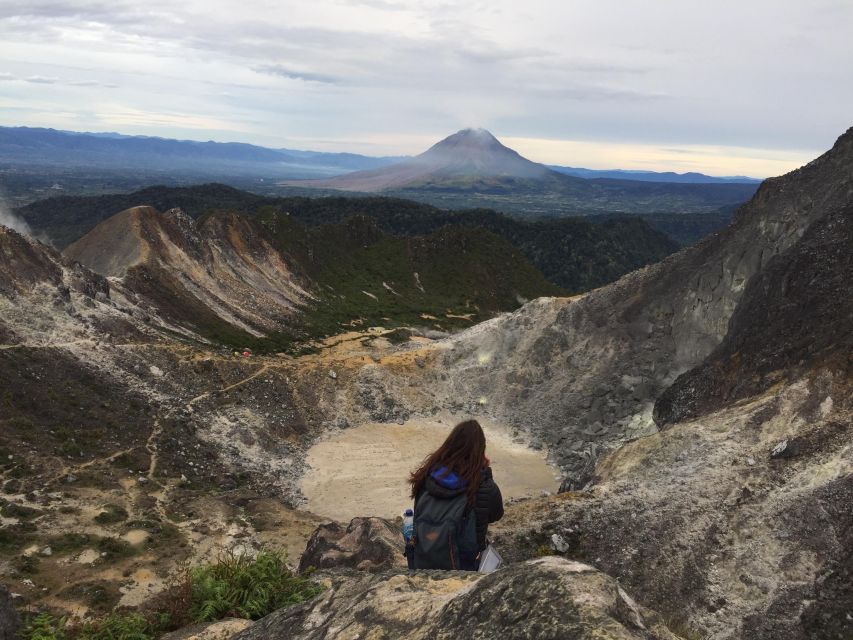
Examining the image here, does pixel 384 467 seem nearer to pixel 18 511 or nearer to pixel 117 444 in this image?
pixel 117 444

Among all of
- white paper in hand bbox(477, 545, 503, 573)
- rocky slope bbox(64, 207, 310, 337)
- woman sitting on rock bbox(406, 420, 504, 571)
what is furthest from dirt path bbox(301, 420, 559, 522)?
rocky slope bbox(64, 207, 310, 337)

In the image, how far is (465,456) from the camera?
743 centimetres

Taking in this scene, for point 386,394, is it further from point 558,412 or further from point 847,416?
point 847,416

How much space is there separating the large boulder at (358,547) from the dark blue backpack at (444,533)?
742 centimetres

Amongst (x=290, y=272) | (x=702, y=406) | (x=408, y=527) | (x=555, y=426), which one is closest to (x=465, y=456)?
(x=408, y=527)

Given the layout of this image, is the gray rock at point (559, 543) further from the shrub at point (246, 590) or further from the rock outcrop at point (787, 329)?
the rock outcrop at point (787, 329)

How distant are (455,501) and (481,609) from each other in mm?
1719

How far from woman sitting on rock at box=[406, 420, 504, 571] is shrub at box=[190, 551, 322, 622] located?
304 centimetres

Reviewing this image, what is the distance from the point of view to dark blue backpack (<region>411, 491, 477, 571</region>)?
751cm

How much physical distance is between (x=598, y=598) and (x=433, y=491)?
102 inches

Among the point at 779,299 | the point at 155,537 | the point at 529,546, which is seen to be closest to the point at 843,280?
the point at 779,299

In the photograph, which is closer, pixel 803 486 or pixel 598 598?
pixel 598 598

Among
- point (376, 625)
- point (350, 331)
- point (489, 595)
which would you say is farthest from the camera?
point (350, 331)

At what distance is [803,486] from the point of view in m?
16.8
